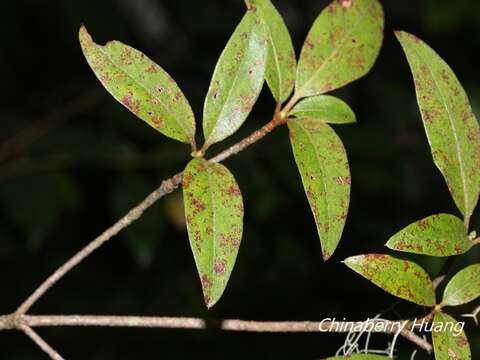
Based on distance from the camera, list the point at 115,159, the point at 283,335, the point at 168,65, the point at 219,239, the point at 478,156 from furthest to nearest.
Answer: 1. the point at 283,335
2. the point at 168,65
3. the point at 115,159
4. the point at 478,156
5. the point at 219,239

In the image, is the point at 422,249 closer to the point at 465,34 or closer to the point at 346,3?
the point at 346,3

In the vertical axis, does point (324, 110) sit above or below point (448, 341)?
above

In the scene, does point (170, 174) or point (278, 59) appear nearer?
point (278, 59)

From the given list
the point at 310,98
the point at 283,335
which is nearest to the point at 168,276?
the point at 283,335

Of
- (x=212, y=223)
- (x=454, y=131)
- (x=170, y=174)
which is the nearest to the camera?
(x=212, y=223)

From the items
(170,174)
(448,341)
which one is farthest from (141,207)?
(170,174)

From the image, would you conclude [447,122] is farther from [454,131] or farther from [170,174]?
[170,174]

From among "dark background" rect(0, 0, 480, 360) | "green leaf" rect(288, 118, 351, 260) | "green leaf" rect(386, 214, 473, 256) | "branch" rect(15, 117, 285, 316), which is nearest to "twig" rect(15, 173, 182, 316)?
"branch" rect(15, 117, 285, 316)

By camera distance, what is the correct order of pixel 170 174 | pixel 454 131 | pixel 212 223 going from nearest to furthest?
pixel 212 223, pixel 454 131, pixel 170 174
